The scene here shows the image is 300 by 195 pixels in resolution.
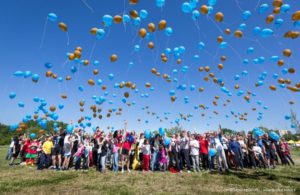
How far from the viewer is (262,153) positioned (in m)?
9.73

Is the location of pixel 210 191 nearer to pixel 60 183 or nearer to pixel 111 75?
pixel 60 183

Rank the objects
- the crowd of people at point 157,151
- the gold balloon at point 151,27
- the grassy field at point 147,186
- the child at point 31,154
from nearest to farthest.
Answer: the grassy field at point 147,186
the gold balloon at point 151,27
the crowd of people at point 157,151
the child at point 31,154

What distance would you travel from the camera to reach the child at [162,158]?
8.98 m

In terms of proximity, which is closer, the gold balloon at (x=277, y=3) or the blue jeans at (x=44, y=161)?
the gold balloon at (x=277, y=3)

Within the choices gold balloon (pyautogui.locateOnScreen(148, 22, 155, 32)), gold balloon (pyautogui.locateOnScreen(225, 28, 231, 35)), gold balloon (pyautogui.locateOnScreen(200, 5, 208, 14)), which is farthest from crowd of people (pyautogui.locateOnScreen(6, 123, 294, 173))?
gold balloon (pyautogui.locateOnScreen(200, 5, 208, 14))

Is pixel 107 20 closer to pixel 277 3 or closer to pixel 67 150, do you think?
pixel 277 3

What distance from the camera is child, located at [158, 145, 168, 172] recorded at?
29.5ft

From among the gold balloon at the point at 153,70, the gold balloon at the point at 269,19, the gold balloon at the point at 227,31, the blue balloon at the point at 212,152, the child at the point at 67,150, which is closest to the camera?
the gold balloon at the point at 269,19

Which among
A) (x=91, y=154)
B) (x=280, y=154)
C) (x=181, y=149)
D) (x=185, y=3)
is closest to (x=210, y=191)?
(x=181, y=149)

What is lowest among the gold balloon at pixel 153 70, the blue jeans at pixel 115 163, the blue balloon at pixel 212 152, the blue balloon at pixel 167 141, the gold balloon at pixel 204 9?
the blue jeans at pixel 115 163

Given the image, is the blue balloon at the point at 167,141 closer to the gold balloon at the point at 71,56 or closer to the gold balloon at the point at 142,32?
the gold balloon at the point at 142,32

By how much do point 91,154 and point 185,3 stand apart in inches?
316

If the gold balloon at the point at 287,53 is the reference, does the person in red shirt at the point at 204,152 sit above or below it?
below

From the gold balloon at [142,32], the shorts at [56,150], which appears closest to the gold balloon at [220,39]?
the gold balloon at [142,32]
